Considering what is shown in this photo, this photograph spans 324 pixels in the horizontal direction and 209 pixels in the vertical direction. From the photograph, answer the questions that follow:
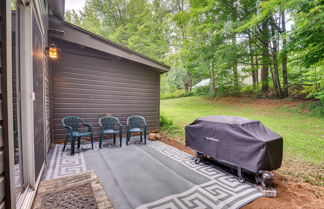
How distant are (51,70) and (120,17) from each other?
9.61 meters

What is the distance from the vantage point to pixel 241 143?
2.21 metres

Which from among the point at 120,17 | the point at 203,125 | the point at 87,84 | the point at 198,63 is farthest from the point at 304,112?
the point at 120,17

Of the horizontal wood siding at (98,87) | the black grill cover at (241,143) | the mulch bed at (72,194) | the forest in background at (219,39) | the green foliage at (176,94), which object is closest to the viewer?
the mulch bed at (72,194)

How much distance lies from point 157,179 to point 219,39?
29.6ft

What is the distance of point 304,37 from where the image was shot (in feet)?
14.2

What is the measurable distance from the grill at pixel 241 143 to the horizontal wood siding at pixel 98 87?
9.62ft

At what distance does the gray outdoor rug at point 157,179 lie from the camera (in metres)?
1.81

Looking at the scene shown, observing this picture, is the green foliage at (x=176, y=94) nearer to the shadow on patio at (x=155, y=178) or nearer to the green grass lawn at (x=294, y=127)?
the green grass lawn at (x=294, y=127)

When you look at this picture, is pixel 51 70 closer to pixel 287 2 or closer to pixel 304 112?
pixel 287 2

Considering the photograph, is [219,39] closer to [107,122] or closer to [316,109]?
[316,109]

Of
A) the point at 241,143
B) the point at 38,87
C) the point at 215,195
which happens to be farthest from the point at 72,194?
the point at 241,143

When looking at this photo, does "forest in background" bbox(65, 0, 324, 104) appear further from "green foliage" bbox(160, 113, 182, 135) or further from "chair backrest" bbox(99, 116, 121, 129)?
"chair backrest" bbox(99, 116, 121, 129)

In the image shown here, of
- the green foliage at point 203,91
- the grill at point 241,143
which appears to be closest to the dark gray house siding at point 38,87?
the grill at point 241,143

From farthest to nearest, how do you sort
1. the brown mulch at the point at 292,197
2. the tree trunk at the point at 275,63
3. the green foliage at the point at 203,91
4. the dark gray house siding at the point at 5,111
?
the green foliage at the point at 203,91
the tree trunk at the point at 275,63
the brown mulch at the point at 292,197
the dark gray house siding at the point at 5,111
